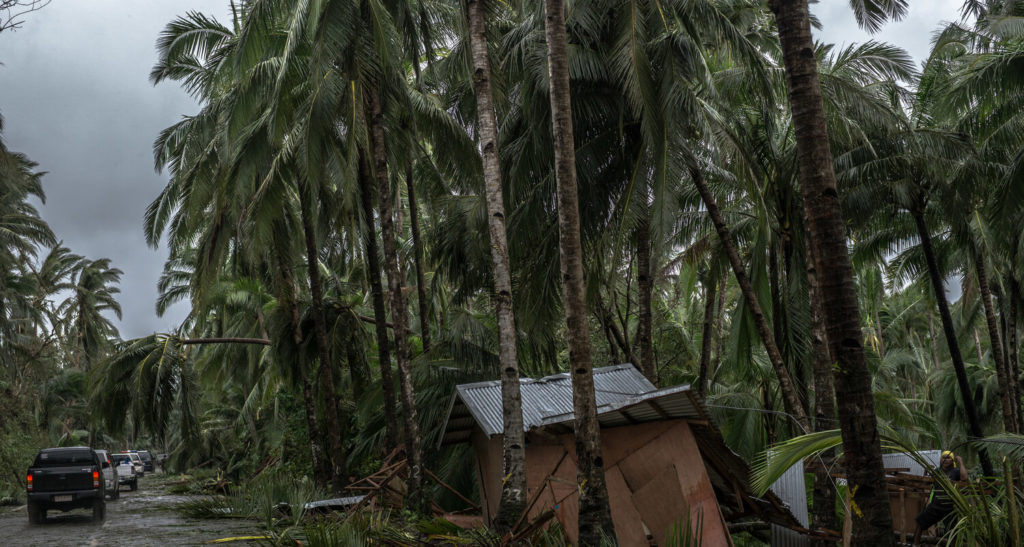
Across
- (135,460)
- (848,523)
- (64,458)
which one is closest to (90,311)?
(135,460)

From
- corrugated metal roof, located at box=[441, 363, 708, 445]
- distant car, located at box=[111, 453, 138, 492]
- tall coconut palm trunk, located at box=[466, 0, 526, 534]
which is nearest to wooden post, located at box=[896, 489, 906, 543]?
corrugated metal roof, located at box=[441, 363, 708, 445]

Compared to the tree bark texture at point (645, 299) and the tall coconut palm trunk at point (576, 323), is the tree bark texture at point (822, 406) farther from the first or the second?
the tall coconut palm trunk at point (576, 323)

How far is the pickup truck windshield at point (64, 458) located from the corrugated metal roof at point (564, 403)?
10068 mm

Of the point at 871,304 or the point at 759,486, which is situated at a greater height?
the point at 871,304

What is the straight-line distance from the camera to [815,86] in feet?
22.7

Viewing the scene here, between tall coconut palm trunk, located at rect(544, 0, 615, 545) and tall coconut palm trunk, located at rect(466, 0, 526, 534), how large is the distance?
1.38 metres

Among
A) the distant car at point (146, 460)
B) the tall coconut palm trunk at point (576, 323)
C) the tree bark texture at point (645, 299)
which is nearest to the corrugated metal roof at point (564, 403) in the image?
the tall coconut palm trunk at point (576, 323)

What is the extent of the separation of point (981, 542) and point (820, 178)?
289 centimetres

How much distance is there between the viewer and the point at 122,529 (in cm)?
1717

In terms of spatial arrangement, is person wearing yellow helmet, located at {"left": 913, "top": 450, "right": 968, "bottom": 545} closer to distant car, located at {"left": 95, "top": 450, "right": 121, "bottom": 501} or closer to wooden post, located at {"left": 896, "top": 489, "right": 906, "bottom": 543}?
wooden post, located at {"left": 896, "top": 489, "right": 906, "bottom": 543}

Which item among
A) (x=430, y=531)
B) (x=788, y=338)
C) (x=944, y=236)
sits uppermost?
(x=944, y=236)

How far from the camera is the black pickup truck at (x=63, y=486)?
1889 centimetres

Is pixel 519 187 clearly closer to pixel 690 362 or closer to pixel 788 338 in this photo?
pixel 788 338

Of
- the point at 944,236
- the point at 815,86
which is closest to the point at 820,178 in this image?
the point at 815,86
